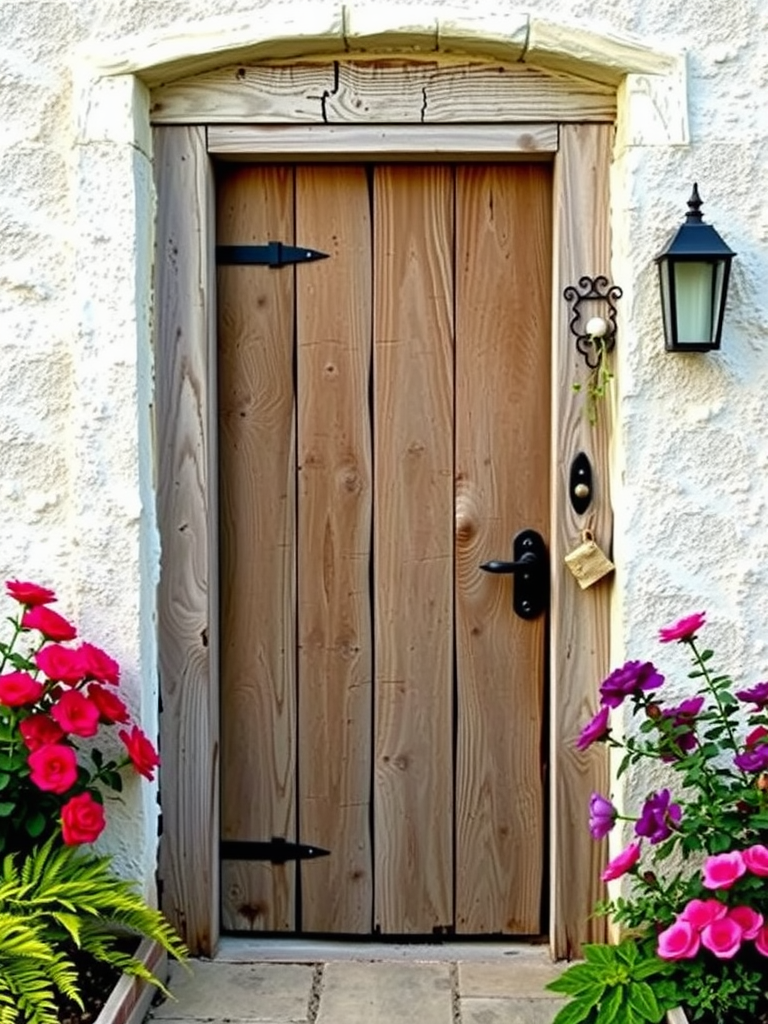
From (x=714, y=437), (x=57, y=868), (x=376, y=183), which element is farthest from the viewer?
(x=376, y=183)

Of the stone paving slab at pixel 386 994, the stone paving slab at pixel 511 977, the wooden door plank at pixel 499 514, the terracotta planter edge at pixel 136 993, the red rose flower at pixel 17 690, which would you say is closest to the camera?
the terracotta planter edge at pixel 136 993

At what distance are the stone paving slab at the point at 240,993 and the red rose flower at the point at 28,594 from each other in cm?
93

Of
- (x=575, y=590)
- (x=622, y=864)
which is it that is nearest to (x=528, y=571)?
(x=575, y=590)

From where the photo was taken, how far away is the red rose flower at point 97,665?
2.33 m

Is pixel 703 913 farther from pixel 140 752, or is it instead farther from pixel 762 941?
pixel 140 752

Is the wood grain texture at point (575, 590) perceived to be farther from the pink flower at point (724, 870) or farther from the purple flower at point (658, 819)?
the pink flower at point (724, 870)

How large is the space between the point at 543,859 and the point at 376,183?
169 cm

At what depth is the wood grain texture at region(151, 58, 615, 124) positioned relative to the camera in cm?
251

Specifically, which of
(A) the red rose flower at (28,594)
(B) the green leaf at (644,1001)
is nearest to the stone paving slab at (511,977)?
(B) the green leaf at (644,1001)

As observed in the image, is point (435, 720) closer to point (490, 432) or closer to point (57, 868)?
point (490, 432)

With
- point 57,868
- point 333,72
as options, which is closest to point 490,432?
point 333,72

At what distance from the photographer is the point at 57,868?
2.31 metres

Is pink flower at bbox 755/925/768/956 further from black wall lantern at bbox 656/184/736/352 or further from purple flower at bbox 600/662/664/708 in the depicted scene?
black wall lantern at bbox 656/184/736/352

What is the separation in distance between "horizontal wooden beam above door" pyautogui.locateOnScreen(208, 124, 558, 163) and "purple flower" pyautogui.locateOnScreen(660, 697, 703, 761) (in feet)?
4.19
